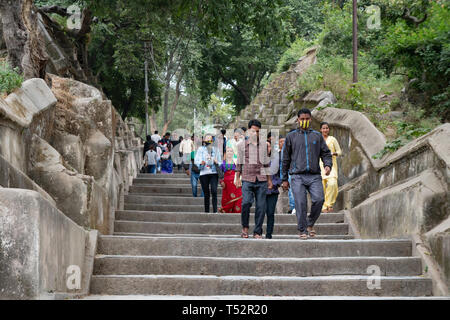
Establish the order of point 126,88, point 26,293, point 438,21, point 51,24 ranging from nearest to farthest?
Answer: point 26,293 → point 438,21 → point 51,24 → point 126,88

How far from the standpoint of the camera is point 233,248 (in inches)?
340

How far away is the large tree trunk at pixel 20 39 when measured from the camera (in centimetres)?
1018

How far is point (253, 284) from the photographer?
745cm

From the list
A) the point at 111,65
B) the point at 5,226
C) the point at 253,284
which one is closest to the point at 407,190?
the point at 253,284

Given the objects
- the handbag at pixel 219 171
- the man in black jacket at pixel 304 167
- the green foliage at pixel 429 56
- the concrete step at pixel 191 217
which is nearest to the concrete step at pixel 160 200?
the handbag at pixel 219 171

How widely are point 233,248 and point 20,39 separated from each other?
4709 mm

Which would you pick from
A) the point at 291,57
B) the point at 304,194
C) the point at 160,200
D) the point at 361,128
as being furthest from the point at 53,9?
the point at 291,57

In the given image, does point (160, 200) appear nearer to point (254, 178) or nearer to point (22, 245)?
point (254, 178)

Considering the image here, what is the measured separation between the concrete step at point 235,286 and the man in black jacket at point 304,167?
1783mm

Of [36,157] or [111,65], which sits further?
[111,65]

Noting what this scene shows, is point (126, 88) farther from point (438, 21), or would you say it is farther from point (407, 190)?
point (407, 190)

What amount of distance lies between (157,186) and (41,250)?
11863 mm

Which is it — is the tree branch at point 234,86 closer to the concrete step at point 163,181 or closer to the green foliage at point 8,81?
the concrete step at point 163,181

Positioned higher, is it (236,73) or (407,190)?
(236,73)
